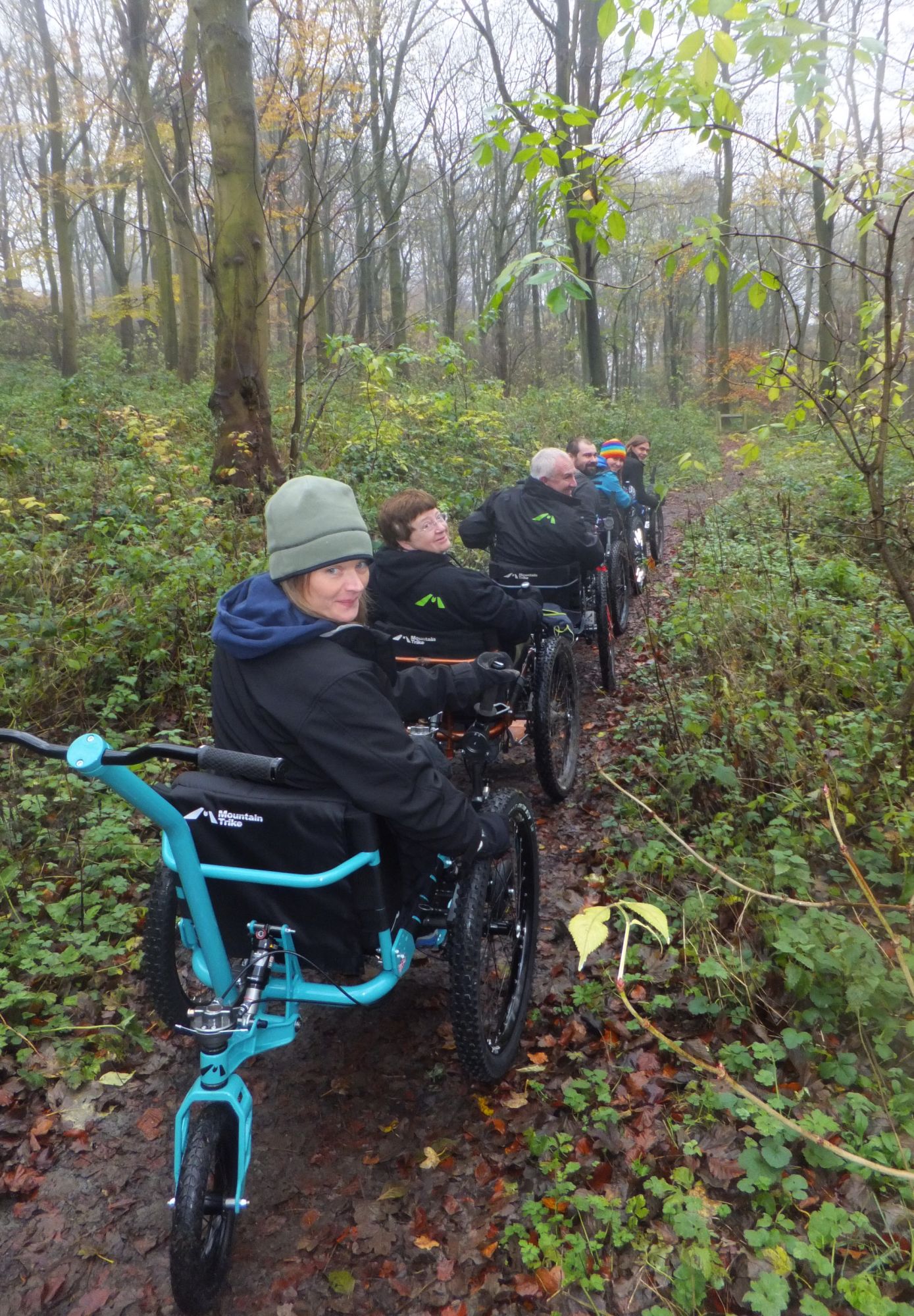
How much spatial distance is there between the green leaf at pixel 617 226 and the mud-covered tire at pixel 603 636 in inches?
135

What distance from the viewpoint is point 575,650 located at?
746 centimetres

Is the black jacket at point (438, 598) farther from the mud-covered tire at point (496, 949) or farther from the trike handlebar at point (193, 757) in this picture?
the trike handlebar at point (193, 757)

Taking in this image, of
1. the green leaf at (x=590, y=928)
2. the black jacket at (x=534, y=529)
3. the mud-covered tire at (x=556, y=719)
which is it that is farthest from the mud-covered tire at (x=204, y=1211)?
the black jacket at (x=534, y=529)

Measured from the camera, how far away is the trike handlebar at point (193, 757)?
1.59 meters

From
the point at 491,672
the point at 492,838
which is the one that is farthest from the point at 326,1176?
the point at 491,672

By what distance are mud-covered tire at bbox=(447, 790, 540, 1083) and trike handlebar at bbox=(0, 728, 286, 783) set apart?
3.17 ft

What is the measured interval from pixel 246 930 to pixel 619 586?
19.1ft

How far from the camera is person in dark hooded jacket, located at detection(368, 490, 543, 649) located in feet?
13.5

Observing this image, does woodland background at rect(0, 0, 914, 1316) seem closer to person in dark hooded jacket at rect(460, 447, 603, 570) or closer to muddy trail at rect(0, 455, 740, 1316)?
muddy trail at rect(0, 455, 740, 1316)

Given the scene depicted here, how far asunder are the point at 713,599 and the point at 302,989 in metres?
5.01

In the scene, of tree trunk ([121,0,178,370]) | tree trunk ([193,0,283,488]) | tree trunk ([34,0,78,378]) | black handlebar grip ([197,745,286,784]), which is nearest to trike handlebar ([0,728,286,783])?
black handlebar grip ([197,745,286,784])

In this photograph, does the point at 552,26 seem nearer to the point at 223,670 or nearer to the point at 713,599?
the point at 713,599

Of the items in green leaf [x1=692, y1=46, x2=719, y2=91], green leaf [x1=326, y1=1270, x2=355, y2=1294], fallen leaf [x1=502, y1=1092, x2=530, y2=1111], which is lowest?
green leaf [x1=326, y1=1270, x2=355, y2=1294]

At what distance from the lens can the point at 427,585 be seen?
13.5ft
